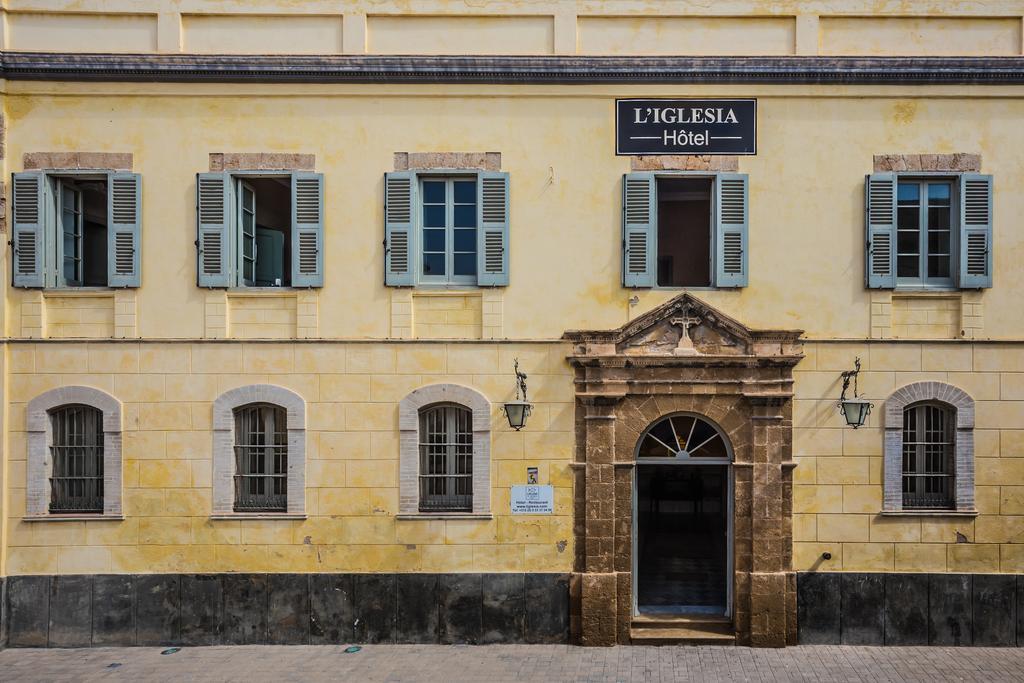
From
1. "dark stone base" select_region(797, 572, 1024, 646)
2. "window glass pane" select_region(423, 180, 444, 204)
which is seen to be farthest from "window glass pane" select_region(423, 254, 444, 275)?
"dark stone base" select_region(797, 572, 1024, 646)

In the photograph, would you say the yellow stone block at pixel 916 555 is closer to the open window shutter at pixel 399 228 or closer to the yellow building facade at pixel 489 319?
the yellow building facade at pixel 489 319

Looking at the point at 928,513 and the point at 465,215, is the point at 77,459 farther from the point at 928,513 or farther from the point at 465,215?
the point at 928,513

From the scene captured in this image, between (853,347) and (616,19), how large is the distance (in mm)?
5344

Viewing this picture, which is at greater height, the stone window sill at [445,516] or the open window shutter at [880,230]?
the open window shutter at [880,230]

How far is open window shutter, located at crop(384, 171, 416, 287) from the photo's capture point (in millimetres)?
10711

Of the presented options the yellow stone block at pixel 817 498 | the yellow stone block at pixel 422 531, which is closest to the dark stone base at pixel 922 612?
the yellow stone block at pixel 817 498

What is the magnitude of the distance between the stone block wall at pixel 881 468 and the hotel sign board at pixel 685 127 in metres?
2.96

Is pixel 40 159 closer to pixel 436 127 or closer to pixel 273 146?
pixel 273 146

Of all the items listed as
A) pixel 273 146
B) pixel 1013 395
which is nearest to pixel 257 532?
pixel 273 146

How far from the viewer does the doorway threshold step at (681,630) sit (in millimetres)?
10562

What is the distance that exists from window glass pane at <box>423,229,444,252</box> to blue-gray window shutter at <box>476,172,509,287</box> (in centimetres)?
54

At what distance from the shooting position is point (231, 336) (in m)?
10.8

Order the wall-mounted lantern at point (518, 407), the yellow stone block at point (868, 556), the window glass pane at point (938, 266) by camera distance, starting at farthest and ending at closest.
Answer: the window glass pane at point (938, 266), the yellow stone block at point (868, 556), the wall-mounted lantern at point (518, 407)

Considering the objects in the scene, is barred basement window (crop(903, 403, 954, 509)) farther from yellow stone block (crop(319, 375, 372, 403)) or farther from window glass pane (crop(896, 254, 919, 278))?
yellow stone block (crop(319, 375, 372, 403))
